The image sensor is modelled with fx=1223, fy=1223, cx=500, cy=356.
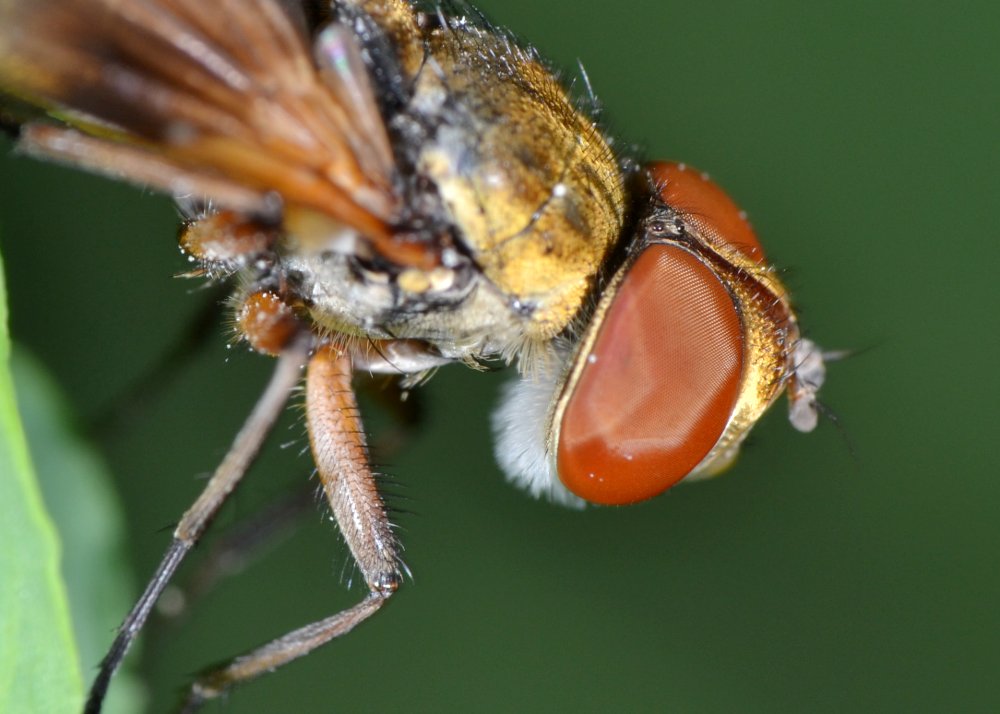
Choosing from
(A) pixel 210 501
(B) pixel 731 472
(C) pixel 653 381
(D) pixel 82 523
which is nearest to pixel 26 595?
(A) pixel 210 501

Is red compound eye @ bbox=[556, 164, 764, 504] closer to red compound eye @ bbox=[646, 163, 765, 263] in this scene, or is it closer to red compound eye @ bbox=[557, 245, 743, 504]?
red compound eye @ bbox=[557, 245, 743, 504]

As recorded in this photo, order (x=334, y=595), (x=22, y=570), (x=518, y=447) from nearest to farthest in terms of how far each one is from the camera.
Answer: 1. (x=22, y=570)
2. (x=518, y=447)
3. (x=334, y=595)

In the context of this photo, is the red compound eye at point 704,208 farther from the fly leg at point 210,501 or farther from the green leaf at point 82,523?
the green leaf at point 82,523

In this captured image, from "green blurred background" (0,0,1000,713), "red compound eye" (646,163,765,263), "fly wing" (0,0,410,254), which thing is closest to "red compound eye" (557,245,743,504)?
"red compound eye" (646,163,765,263)

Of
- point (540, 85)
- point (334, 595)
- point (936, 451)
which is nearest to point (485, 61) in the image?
point (540, 85)

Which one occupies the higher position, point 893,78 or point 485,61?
point 893,78

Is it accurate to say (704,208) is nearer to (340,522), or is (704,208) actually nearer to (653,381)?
(653,381)

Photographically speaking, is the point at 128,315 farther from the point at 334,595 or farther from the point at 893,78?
the point at 893,78

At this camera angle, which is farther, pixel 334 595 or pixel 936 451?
pixel 936 451
